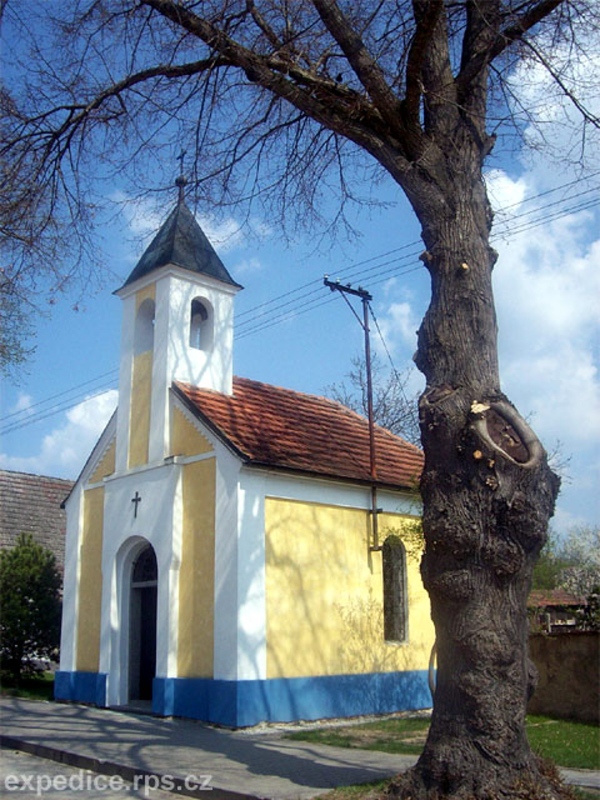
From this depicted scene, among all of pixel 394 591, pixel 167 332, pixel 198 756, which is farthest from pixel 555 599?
pixel 198 756

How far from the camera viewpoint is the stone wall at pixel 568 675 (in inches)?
582

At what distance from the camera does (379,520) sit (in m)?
17.4

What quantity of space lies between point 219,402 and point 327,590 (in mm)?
4243

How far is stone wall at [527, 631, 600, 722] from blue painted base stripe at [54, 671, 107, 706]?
822cm

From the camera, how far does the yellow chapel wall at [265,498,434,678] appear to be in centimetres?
1497

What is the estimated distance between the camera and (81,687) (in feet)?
56.3

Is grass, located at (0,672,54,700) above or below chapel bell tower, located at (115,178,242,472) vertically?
below

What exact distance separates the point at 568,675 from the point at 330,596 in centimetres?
452

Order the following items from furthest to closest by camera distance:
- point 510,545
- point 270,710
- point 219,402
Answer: point 219,402, point 270,710, point 510,545

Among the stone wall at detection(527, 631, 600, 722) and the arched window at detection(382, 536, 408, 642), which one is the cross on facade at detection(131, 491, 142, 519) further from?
the stone wall at detection(527, 631, 600, 722)

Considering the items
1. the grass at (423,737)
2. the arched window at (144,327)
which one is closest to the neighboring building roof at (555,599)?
Answer: the grass at (423,737)

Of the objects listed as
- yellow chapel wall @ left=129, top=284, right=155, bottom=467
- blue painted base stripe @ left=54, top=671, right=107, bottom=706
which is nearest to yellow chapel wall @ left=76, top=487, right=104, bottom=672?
blue painted base stripe @ left=54, top=671, right=107, bottom=706

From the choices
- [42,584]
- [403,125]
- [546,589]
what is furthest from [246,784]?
[546,589]

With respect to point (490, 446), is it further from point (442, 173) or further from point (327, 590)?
point (327, 590)
